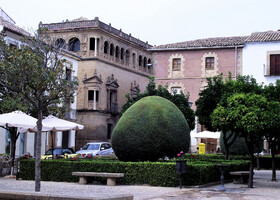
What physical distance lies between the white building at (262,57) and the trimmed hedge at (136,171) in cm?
1869

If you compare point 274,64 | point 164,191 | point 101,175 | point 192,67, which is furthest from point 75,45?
point 164,191

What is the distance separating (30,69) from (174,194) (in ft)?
17.4

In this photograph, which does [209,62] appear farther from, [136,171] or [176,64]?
[136,171]

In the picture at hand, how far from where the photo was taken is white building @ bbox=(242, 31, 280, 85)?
3484 cm

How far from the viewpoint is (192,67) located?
37.4 meters

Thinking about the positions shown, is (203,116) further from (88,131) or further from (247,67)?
(88,131)

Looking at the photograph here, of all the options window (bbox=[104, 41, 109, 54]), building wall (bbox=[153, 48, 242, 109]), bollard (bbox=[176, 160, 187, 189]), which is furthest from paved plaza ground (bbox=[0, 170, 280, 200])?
window (bbox=[104, 41, 109, 54])

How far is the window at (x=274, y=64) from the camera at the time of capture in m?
34.8

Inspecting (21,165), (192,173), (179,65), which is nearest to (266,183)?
(192,173)

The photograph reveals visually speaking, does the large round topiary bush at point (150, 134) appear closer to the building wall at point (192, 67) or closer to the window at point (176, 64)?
the building wall at point (192, 67)

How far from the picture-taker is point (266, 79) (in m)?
34.8

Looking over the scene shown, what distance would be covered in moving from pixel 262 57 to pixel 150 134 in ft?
70.9

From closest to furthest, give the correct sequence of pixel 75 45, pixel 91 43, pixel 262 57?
pixel 262 57 < pixel 91 43 < pixel 75 45

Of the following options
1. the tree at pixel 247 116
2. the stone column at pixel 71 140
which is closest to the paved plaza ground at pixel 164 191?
the tree at pixel 247 116
